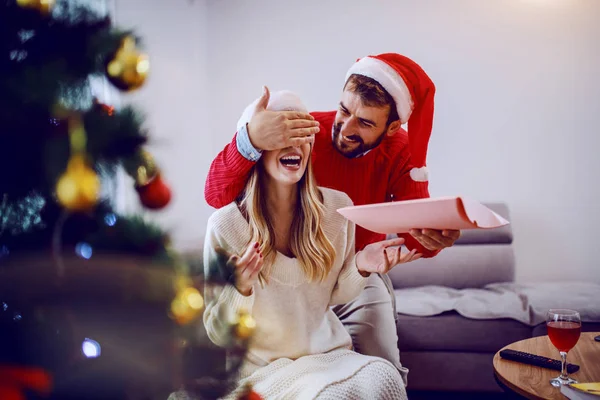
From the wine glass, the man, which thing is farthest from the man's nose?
the wine glass

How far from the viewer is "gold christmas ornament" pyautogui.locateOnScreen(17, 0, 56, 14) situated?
20.4 inches

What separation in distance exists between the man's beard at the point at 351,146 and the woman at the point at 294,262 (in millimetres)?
137

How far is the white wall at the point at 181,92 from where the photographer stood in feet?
8.96

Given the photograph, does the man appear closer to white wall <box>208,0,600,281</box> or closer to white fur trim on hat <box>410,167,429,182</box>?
white fur trim on hat <box>410,167,429,182</box>

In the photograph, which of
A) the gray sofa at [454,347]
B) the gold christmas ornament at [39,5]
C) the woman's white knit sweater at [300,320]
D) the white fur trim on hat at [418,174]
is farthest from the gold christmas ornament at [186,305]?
the gray sofa at [454,347]

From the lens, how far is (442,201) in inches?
36.3

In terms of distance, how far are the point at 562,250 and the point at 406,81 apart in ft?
7.44

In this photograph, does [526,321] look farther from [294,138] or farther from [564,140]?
[294,138]

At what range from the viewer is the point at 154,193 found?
0.66 meters

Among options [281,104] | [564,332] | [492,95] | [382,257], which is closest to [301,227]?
[382,257]

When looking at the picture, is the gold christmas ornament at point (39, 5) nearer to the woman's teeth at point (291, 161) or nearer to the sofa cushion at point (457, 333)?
the woman's teeth at point (291, 161)

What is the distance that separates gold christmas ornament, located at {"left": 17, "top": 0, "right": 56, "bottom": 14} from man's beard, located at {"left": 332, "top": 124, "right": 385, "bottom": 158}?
0.99 meters

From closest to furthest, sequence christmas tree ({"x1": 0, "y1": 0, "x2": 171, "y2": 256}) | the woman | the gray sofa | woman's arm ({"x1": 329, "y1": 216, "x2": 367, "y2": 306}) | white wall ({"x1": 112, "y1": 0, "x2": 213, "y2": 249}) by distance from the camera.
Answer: christmas tree ({"x1": 0, "y1": 0, "x2": 171, "y2": 256}) → the woman → woman's arm ({"x1": 329, "y1": 216, "x2": 367, "y2": 306}) → the gray sofa → white wall ({"x1": 112, "y1": 0, "x2": 213, "y2": 249})

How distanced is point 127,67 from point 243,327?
16.8 inches
